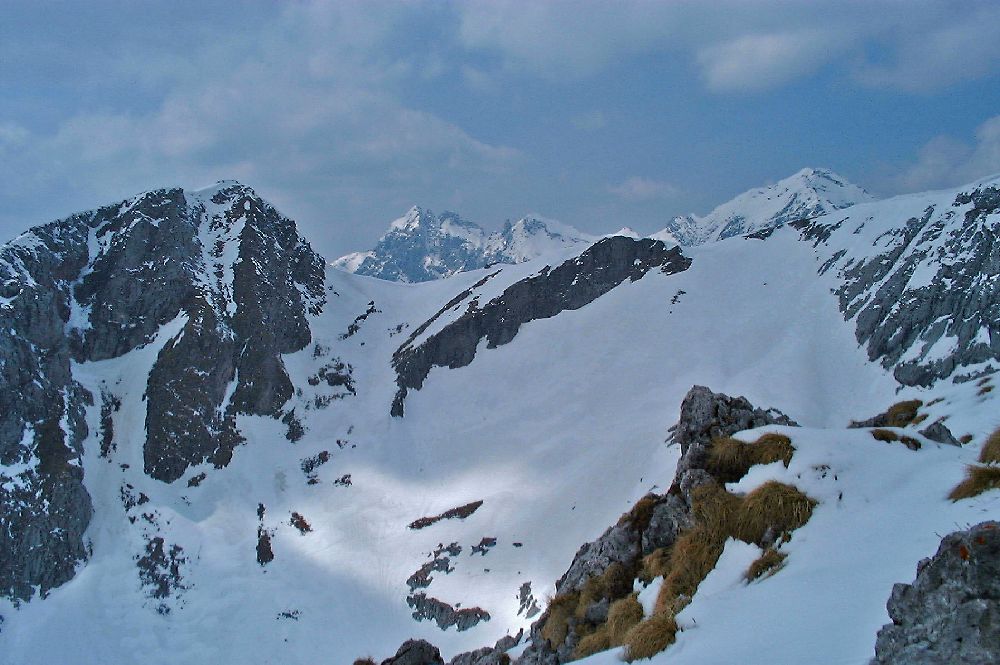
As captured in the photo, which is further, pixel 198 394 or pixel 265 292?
pixel 265 292

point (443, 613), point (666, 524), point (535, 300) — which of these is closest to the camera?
point (666, 524)

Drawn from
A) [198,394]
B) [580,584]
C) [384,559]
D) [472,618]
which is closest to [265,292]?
[198,394]

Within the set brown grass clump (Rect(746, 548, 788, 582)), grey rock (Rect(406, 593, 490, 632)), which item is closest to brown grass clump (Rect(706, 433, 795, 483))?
brown grass clump (Rect(746, 548, 788, 582))

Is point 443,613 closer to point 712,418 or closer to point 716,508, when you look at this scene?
point 712,418

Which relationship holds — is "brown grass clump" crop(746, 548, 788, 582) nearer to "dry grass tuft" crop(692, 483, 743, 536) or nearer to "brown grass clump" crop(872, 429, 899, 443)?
"dry grass tuft" crop(692, 483, 743, 536)

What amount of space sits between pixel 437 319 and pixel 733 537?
4371 inches

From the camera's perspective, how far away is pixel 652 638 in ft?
29.0

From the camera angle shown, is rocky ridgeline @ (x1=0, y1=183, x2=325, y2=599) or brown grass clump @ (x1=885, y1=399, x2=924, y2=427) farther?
rocky ridgeline @ (x1=0, y1=183, x2=325, y2=599)

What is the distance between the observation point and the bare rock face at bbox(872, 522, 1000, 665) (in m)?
5.13

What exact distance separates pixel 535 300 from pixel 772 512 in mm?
100592

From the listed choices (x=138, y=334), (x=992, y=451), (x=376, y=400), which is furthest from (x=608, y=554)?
(x=138, y=334)

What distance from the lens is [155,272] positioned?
352 ft

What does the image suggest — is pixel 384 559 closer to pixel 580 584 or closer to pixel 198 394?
pixel 198 394

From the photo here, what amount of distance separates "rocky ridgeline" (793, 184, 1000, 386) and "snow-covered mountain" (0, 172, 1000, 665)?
36 centimetres
